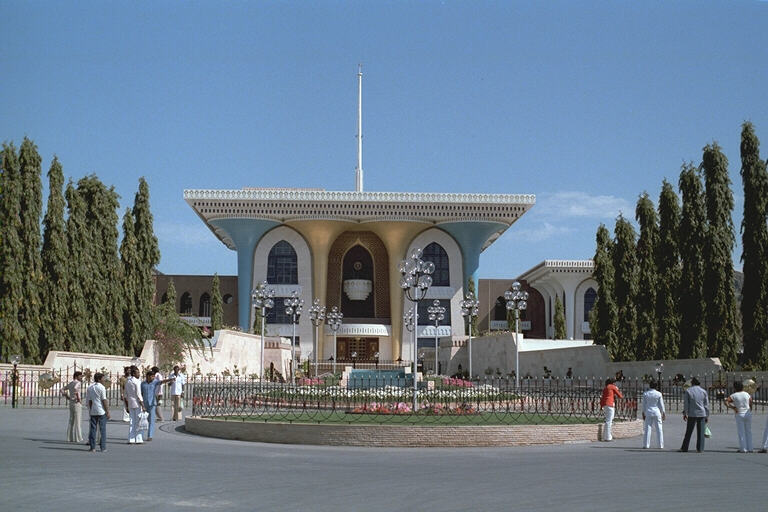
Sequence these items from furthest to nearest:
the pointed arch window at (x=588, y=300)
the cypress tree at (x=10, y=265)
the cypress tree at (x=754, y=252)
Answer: the pointed arch window at (x=588, y=300) → the cypress tree at (x=754, y=252) → the cypress tree at (x=10, y=265)

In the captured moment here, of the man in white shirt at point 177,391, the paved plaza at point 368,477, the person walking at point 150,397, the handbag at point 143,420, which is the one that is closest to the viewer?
the paved plaza at point 368,477

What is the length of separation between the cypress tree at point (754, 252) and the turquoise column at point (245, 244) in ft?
128

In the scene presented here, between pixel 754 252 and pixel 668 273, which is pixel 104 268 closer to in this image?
pixel 668 273

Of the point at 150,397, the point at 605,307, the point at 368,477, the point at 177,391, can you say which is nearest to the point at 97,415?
the point at 150,397

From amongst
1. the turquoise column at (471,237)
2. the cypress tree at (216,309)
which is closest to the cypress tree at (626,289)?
the turquoise column at (471,237)

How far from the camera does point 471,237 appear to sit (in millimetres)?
66188

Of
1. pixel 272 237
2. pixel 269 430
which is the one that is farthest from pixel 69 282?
pixel 272 237

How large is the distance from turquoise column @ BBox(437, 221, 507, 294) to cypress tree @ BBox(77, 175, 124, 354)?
31751 millimetres

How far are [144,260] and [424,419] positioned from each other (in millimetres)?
27254

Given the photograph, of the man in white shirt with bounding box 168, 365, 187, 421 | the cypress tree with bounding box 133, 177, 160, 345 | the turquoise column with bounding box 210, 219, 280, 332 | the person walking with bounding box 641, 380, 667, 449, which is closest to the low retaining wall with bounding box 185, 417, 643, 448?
the person walking with bounding box 641, 380, 667, 449

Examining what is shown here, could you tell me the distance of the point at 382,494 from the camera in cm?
965

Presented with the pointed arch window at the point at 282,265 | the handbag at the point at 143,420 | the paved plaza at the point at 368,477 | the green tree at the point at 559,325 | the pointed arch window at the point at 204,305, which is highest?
the pointed arch window at the point at 282,265

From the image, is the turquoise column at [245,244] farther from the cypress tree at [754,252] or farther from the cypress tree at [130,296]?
the cypress tree at [754,252]

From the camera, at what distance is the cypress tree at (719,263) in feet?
108
